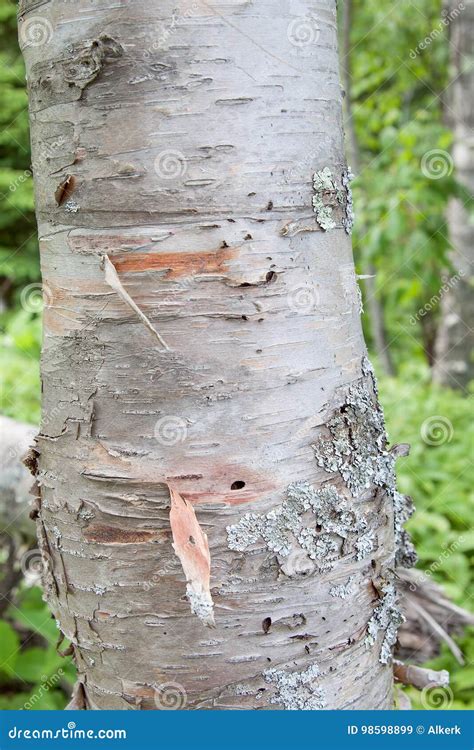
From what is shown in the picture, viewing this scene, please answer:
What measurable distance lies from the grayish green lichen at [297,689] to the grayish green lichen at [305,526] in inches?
7.1

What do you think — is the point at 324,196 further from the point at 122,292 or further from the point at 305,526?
the point at 305,526

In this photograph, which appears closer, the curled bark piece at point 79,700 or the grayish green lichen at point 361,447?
the grayish green lichen at point 361,447

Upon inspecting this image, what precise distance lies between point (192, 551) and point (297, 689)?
32cm

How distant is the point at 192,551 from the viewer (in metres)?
0.98

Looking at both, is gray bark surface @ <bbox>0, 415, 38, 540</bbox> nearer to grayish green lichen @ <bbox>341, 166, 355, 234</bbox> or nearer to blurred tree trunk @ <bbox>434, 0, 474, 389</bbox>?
grayish green lichen @ <bbox>341, 166, 355, 234</bbox>

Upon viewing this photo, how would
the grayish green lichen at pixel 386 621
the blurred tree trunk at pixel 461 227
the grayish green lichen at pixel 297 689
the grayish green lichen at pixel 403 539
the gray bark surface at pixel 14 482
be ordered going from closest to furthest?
the grayish green lichen at pixel 297 689 < the grayish green lichen at pixel 386 621 < the grayish green lichen at pixel 403 539 < the gray bark surface at pixel 14 482 < the blurred tree trunk at pixel 461 227

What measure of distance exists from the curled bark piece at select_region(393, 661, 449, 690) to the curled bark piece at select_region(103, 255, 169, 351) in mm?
936

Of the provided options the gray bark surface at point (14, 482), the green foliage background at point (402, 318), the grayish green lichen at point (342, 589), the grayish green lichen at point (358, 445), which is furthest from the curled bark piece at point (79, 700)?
the gray bark surface at point (14, 482)

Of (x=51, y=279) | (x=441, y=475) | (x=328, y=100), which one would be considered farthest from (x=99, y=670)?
(x=441, y=475)

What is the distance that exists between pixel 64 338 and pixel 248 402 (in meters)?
0.33

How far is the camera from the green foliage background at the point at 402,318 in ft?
8.53

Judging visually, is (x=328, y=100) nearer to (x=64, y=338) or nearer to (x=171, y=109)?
(x=171, y=109)

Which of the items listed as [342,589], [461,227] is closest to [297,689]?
[342,589]

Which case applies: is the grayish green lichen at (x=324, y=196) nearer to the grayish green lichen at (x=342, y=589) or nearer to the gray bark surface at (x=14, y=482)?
the grayish green lichen at (x=342, y=589)
